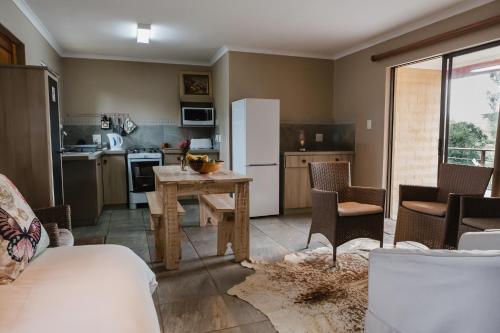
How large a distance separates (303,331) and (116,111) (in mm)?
4795

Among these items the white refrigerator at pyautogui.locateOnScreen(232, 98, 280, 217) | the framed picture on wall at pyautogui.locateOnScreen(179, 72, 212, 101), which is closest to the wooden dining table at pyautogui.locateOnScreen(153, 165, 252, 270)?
the white refrigerator at pyautogui.locateOnScreen(232, 98, 280, 217)

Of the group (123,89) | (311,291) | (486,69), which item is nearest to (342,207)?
(311,291)

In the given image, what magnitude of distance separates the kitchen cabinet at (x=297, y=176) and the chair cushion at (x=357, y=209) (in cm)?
159

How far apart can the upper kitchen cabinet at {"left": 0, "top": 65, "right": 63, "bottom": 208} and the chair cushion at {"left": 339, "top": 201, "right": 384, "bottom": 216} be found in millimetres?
2309

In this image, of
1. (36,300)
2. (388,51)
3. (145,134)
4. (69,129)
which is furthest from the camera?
(145,134)

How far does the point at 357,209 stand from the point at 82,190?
3202mm

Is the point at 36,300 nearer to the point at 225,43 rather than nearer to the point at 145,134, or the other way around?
the point at 225,43

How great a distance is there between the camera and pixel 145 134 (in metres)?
5.86

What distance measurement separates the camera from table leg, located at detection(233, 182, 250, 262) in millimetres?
2971

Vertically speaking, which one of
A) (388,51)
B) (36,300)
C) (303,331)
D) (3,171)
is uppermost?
(388,51)

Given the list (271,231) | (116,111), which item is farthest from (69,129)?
(271,231)

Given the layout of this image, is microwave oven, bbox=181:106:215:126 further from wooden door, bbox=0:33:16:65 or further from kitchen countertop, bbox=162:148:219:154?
wooden door, bbox=0:33:16:65

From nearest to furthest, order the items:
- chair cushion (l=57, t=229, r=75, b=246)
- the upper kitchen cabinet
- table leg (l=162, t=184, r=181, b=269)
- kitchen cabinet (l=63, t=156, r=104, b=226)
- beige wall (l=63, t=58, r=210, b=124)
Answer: chair cushion (l=57, t=229, r=75, b=246) → the upper kitchen cabinet → table leg (l=162, t=184, r=181, b=269) → kitchen cabinet (l=63, t=156, r=104, b=226) → beige wall (l=63, t=58, r=210, b=124)

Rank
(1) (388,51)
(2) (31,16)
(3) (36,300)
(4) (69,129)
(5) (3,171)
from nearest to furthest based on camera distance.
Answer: (3) (36,300) → (5) (3,171) → (2) (31,16) → (1) (388,51) → (4) (69,129)
